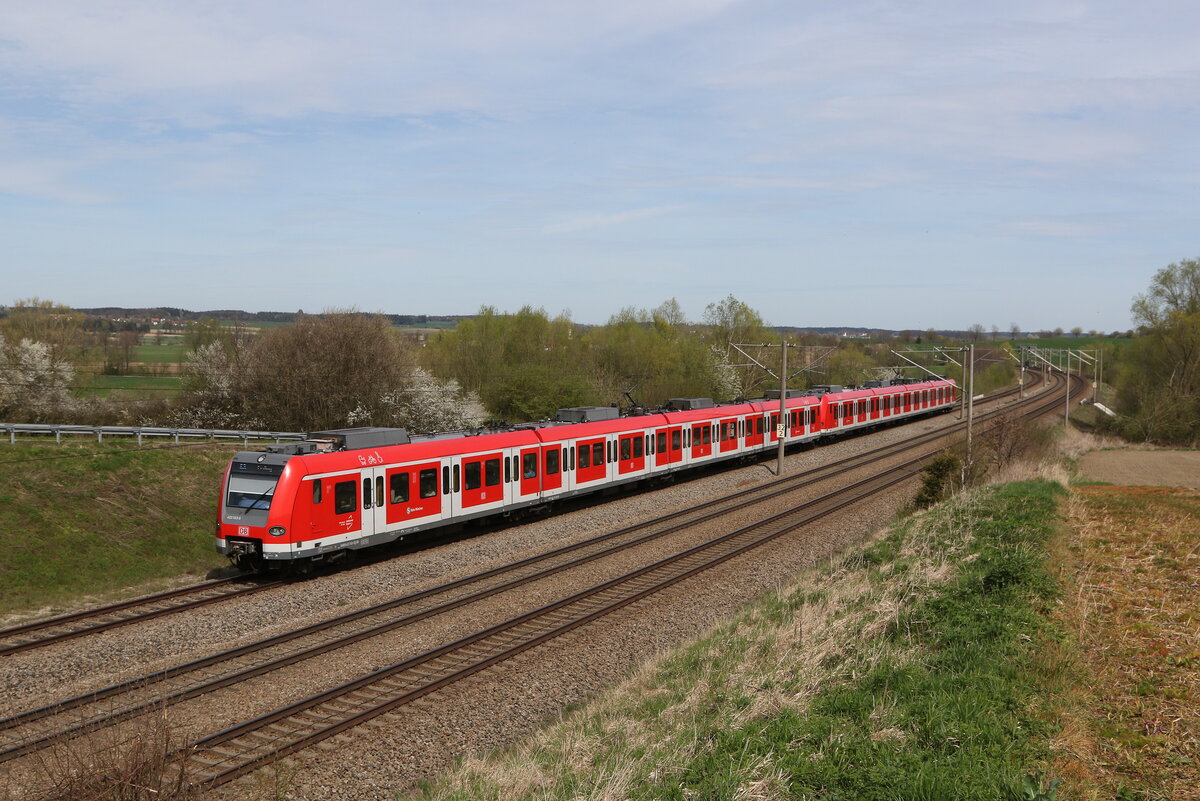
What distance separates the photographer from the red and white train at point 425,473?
18.4 metres

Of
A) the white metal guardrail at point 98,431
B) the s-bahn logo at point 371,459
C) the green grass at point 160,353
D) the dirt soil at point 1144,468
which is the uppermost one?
the green grass at point 160,353

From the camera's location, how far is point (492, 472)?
23.9 meters

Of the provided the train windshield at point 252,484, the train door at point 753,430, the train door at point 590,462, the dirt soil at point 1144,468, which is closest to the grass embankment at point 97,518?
the train windshield at point 252,484

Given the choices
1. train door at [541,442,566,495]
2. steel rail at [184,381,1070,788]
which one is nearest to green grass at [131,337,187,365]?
train door at [541,442,566,495]

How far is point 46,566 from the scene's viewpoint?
65.2 ft

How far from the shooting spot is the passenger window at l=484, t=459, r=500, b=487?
23.7 metres

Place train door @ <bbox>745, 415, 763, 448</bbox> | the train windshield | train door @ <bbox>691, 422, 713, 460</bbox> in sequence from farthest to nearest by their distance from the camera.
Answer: train door @ <bbox>745, 415, 763, 448</bbox> < train door @ <bbox>691, 422, 713, 460</bbox> < the train windshield

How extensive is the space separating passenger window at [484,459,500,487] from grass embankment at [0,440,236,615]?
284 inches

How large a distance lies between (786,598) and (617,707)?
5770mm

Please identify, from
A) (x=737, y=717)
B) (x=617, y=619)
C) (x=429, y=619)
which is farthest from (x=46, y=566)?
(x=737, y=717)

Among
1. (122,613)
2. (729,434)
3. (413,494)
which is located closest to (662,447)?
(729,434)

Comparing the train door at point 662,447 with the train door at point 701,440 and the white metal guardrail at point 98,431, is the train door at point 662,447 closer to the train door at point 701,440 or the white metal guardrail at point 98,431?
the train door at point 701,440

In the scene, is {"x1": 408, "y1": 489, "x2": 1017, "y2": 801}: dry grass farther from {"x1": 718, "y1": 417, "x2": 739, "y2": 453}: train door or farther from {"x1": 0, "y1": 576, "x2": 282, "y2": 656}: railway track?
{"x1": 718, "y1": 417, "x2": 739, "y2": 453}: train door

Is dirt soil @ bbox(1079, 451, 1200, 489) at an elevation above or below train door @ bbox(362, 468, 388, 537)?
below
